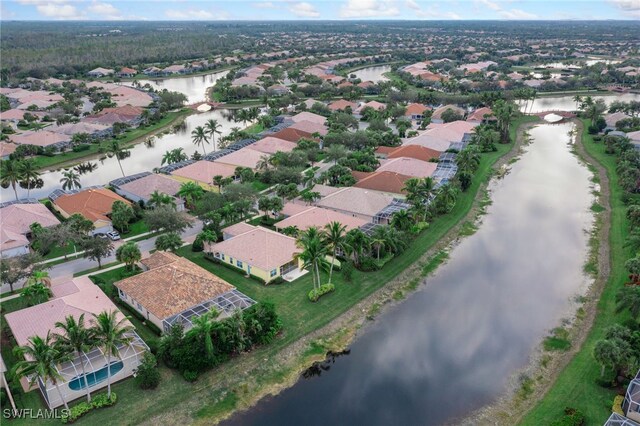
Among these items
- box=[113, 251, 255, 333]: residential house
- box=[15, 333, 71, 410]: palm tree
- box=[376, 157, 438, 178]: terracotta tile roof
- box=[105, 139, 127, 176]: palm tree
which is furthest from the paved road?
box=[376, 157, 438, 178]: terracotta tile roof

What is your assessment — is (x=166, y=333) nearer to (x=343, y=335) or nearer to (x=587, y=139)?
(x=343, y=335)

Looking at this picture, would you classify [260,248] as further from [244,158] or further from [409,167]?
[244,158]

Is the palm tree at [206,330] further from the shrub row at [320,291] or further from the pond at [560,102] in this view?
the pond at [560,102]

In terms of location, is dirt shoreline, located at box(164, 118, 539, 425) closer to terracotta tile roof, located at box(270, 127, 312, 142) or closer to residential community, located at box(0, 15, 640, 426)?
residential community, located at box(0, 15, 640, 426)

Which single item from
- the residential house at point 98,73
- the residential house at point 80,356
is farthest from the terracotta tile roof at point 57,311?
the residential house at point 98,73

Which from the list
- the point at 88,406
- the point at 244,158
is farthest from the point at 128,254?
the point at 244,158

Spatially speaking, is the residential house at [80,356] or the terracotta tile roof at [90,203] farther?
the terracotta tile roof at [90,203]

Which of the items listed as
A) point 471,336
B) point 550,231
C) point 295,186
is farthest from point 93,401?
point 550,231
